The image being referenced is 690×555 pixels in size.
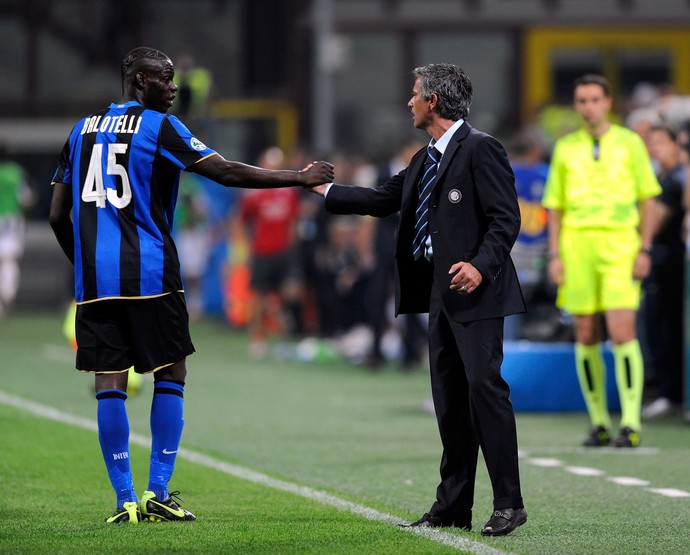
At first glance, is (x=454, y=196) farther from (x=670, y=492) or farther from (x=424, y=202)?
(x=670, y=492)

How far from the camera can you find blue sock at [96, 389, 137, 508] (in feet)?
24.0

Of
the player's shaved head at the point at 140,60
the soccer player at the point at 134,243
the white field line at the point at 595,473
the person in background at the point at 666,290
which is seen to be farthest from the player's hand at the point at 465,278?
the person in background at the point at 666,290

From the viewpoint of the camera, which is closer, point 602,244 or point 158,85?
point 158,85

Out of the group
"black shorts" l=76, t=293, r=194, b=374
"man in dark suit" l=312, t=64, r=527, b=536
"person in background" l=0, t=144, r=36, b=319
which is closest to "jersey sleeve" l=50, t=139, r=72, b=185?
"black shorts" l=76, t=293, r=194, b=374

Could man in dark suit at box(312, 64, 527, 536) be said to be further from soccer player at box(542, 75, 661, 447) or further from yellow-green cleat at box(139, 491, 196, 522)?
soccer player at box(542, 75, 661, 447)

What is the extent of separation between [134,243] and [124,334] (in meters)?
0.42

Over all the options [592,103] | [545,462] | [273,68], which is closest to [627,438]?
[545,462]

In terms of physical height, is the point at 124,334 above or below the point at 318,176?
below

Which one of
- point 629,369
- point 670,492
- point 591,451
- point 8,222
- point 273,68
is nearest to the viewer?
point 670,492

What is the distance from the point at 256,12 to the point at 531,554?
23.0m

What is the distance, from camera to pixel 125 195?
23.7 feet

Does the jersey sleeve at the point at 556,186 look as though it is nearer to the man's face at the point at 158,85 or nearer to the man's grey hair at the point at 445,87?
the man's grey hair at the point at 445,87

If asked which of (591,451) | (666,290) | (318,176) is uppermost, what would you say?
(318,176)

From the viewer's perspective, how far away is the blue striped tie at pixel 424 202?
7.32 meters
